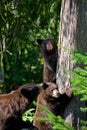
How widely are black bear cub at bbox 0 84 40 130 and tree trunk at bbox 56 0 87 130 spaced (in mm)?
1085

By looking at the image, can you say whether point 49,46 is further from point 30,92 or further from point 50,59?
point 30,92

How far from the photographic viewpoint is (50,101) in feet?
27.6

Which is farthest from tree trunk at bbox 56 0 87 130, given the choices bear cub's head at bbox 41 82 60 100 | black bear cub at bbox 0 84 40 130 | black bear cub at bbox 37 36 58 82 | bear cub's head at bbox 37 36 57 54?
bear cub's head at bbox 37 36 57 54

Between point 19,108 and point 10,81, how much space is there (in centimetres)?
1398

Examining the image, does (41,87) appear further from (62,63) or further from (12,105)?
(62,63)

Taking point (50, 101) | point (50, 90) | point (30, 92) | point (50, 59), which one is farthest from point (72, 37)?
point (50, 59)

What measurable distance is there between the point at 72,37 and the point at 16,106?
82.2 inches

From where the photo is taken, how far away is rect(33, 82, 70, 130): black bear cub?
7891 mm

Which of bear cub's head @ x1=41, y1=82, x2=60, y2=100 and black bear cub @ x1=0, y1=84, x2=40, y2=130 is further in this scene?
black bear cub @ x1=0, y1=84, x2=40, y2=130

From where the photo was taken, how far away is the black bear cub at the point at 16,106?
8.18m

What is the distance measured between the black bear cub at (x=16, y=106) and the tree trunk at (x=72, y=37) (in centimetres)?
108

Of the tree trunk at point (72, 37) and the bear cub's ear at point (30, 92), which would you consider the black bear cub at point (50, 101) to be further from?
the tree trunk at point (72, 37)

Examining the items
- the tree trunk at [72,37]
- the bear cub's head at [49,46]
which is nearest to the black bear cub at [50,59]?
the bear cub's head at [49,46]

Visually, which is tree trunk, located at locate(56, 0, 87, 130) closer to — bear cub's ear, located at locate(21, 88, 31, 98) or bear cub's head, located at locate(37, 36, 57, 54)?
bear cub's ear, located at locate(21, 88, 31, 98)
